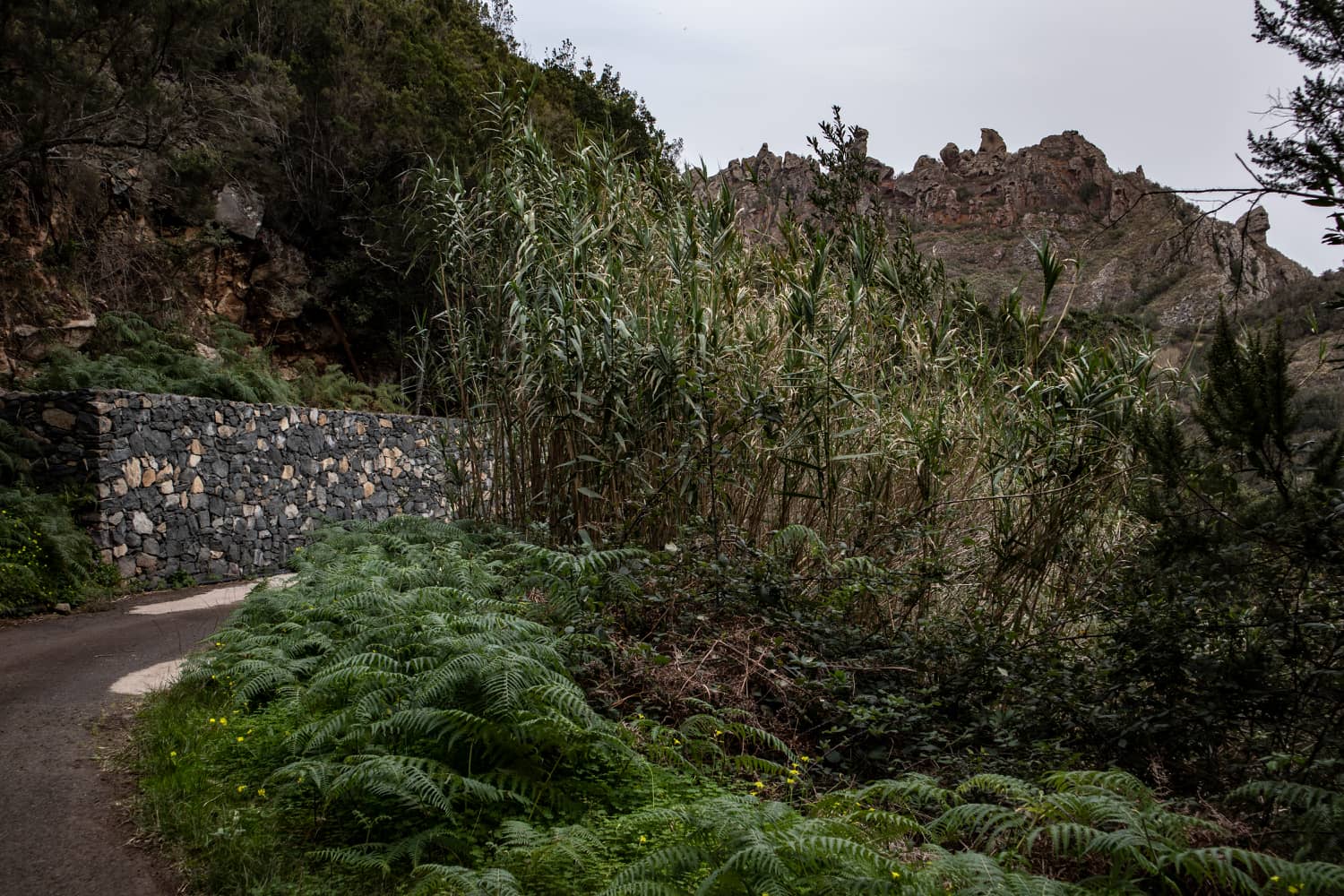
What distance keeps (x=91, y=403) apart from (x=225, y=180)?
7369 millimetres

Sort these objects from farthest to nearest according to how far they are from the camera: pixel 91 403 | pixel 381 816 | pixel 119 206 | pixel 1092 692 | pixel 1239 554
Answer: pixel 119 206, pixel 91 403, pixel 1092 692, pixel 1239 554, pixel 381 816

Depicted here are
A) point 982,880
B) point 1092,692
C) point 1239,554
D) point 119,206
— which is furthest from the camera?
point 119,206

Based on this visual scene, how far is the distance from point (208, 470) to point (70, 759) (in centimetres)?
654

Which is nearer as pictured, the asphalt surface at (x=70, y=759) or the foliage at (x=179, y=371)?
the asphalt surface at (x=70, y=759)

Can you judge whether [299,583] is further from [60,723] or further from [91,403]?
[91,403]

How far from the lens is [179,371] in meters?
11.2

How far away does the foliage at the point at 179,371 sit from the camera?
995 cm

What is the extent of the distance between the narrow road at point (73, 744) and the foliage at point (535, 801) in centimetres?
18

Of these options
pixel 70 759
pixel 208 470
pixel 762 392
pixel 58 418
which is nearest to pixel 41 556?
pixel 58 418

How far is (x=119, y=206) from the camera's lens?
1324cm

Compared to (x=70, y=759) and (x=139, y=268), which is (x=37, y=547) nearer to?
(x=70, y=759)

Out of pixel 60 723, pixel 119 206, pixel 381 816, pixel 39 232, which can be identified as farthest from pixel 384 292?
pixel 381 816

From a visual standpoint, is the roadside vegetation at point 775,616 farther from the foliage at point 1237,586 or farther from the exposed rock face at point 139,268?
the exposed rock face at point 139,268

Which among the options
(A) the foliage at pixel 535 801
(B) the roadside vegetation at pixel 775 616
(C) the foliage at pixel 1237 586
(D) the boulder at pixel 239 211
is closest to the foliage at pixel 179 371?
(D) the boulder at pixel 239 211
